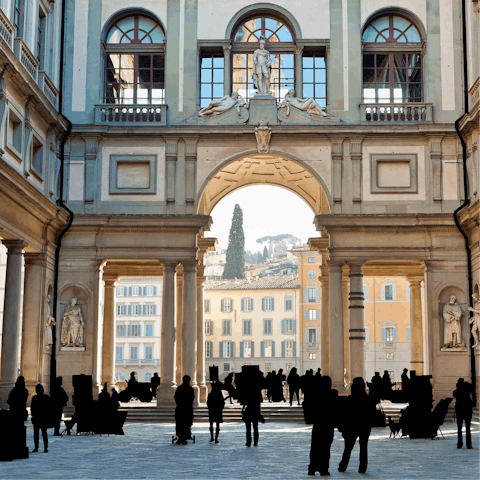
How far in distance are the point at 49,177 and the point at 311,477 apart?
18.6m

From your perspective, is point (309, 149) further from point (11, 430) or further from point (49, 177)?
point (11, 430)

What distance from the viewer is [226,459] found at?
53.0 ft

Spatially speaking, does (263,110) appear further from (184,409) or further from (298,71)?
(184,409)

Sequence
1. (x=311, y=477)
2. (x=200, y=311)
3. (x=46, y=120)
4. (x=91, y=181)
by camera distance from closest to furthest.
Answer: (x=311, y=477) < (x=46, y=120) < (x=91, y=181) < (x=200, y=311)

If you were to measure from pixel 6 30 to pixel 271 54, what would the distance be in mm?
10876

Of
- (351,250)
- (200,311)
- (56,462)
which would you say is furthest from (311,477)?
(200,311)

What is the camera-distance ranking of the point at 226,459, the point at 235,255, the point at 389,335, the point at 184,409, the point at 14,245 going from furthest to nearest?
the point at 235,255, the point at 389,335, the point at 14,245, the point at 184,409, the point at 226,459

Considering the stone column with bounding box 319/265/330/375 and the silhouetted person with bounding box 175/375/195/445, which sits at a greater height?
the stone column with bounding box 319/265/330/375

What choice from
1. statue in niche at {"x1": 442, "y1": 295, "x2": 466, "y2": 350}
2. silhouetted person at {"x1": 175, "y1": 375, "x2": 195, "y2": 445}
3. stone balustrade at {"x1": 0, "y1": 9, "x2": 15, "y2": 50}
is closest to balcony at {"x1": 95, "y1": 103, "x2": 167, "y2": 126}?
stone balustrade at {"x1": 0, "y1": 9, "x2": 15, "y2": 50}

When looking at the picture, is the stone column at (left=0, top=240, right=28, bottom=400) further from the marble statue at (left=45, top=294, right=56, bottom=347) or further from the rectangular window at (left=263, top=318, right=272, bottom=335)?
the rectangular window at (left=263, top=318, right=272, bottom=335)

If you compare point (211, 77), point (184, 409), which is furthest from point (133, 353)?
point (184, 409)

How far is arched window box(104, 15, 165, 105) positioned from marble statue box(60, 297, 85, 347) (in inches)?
316

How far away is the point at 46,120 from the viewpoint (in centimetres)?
2833

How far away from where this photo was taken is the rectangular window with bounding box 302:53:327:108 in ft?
103
